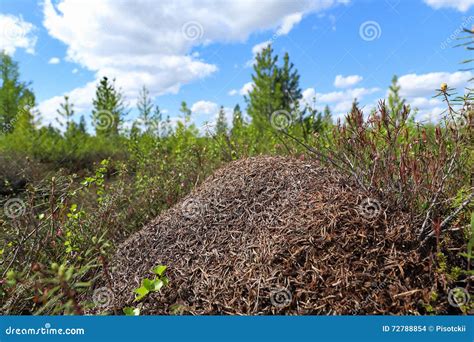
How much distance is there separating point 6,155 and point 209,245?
6603 mm

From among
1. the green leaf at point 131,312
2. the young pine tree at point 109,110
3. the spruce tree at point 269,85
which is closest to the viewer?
the green leaf at point 131,312

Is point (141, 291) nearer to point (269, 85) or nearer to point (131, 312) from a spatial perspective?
point (131, 312)

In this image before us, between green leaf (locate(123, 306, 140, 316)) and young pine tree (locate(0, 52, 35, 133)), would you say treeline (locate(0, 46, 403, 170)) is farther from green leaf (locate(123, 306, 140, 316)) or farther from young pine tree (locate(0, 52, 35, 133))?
young pine tree (locate(0, 52, 35, 133))

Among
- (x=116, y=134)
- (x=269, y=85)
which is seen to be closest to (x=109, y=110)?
(x=116, y=134)

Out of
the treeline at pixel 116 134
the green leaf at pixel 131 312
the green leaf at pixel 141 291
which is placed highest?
the treeline at pixel 116 134

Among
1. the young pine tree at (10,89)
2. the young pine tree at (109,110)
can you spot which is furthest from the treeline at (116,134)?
the young pine tree at (10,89)

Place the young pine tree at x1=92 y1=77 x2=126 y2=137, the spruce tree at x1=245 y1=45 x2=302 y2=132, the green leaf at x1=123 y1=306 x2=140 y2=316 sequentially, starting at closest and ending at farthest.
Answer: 1. the green leaf at x1=123 y1=306 x2=140 y2=316
2. the young pine tree at x1=92 y1=77 x2=126 y2=137
3. the spruce tree at x1=245 y1=45 x2=302 y2=132

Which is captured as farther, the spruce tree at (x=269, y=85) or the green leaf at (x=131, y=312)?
the spruce tree at (x=269, y=85)

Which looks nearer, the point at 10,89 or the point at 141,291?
the point at 141,291

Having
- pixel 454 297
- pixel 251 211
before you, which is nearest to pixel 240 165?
pixel 251 211

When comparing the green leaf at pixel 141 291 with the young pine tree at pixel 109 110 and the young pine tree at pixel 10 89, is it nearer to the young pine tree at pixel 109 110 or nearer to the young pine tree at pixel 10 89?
the young pine tree at pixel 109 110

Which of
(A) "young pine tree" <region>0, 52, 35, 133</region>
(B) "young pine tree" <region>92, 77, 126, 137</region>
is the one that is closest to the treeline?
(B) "young pine tree" <region>92, 77, 126, 137</region>

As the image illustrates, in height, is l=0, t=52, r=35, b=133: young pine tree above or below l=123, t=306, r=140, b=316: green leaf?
above

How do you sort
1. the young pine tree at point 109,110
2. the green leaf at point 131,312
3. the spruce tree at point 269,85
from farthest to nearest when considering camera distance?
the spruce tree at point 269,85, the young pine tree at point 109,110, the green leaf at point 131,312
